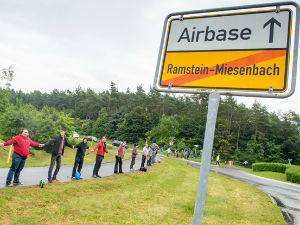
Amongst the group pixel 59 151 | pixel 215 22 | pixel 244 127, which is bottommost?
pixel 59 151

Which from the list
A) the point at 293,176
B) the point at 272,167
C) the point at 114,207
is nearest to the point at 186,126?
the point at 272,167

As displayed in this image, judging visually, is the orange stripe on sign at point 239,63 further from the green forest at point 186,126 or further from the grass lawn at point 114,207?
the green forest at point 186,126

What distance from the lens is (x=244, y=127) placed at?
63125 mm

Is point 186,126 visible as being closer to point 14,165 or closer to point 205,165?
point 14,165

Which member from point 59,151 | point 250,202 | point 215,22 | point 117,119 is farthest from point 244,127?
point 215,22

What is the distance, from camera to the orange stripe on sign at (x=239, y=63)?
71.5 inches

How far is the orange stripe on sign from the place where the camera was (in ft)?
5.96

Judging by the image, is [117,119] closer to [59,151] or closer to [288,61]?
[59,151]

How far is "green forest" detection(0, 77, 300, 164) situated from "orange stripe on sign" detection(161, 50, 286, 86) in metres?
36.2

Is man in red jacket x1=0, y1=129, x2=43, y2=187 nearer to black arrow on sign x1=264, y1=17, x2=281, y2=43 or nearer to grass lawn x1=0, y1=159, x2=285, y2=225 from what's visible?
grass lawn x1=0, y1=159, x2=285, y2=225

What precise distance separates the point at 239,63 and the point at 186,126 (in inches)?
2609

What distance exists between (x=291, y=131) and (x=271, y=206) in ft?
198

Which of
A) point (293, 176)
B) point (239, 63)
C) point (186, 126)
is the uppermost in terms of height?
point (186, 126)

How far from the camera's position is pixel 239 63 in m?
1.92
